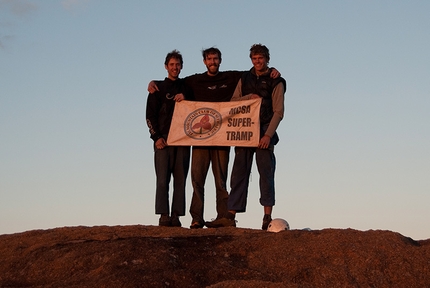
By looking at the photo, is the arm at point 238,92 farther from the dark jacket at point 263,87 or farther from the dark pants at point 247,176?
the dark pants at point 247,176

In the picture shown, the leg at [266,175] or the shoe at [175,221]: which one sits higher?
the leg at [266,175]

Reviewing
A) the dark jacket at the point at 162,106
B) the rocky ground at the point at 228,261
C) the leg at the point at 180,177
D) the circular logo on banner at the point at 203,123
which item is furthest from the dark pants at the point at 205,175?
the rocky ground at the point at 228,261

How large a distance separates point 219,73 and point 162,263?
4.53 m

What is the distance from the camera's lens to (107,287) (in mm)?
7777

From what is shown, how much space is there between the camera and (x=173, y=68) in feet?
40.2

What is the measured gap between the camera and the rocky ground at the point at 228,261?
8195 mm

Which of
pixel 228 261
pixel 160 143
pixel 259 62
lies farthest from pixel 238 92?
pixel 228 261

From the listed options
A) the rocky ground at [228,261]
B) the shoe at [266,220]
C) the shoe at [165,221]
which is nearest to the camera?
the rocky ground at [228,261]

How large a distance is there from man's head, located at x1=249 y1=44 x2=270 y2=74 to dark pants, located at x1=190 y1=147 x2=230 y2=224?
4.86ft

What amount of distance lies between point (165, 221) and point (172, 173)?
849mm

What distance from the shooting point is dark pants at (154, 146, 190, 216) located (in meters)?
12.1

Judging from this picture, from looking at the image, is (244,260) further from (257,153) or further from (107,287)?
(257,153)

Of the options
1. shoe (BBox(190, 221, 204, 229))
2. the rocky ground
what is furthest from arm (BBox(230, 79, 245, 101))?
the rocky ground

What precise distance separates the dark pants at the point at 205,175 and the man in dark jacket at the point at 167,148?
18 centimetres
